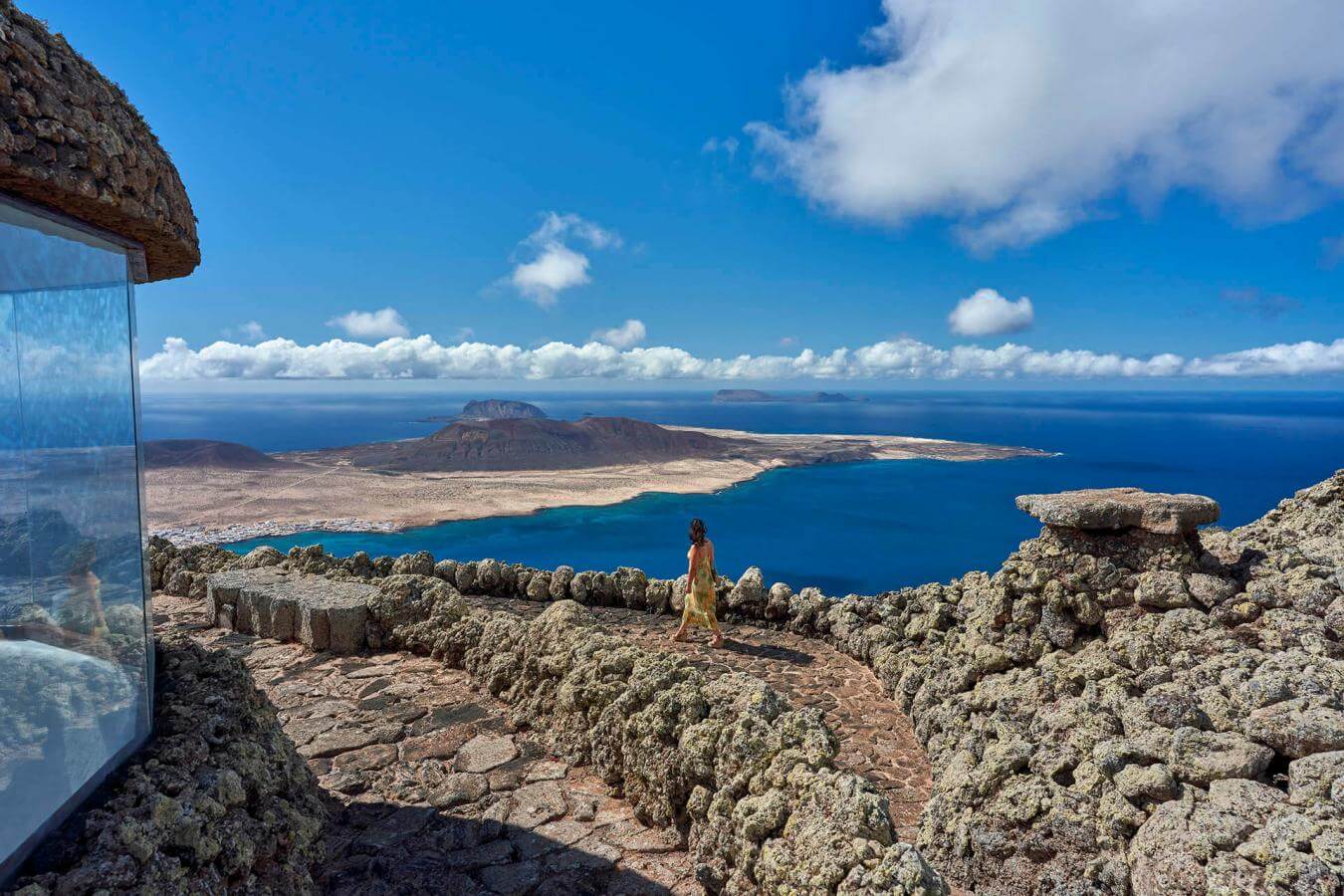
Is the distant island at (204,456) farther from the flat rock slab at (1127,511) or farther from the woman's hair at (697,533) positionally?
the flat rock slab at (1127,511)

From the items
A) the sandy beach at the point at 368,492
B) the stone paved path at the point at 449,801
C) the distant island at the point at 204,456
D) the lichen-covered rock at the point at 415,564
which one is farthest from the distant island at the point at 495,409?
the stone paved path at the point at 449,801

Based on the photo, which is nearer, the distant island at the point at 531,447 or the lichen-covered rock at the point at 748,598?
the lichen-covered rock at the point at 748,598

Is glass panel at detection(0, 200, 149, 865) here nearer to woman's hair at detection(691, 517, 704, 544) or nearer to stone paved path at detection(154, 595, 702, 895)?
stone paved path at detection(154, 595, 702, 895)

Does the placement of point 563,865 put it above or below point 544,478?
above

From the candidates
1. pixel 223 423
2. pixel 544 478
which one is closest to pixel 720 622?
pixel 544 478

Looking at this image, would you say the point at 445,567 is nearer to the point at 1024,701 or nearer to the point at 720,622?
the point at 720,622

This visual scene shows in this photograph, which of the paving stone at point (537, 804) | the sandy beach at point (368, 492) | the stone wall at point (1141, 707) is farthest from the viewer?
the sandy beach at point (368, 492)

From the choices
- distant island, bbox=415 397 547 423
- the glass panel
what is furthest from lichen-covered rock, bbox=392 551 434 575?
distant island, bbox=415 397 547 423
